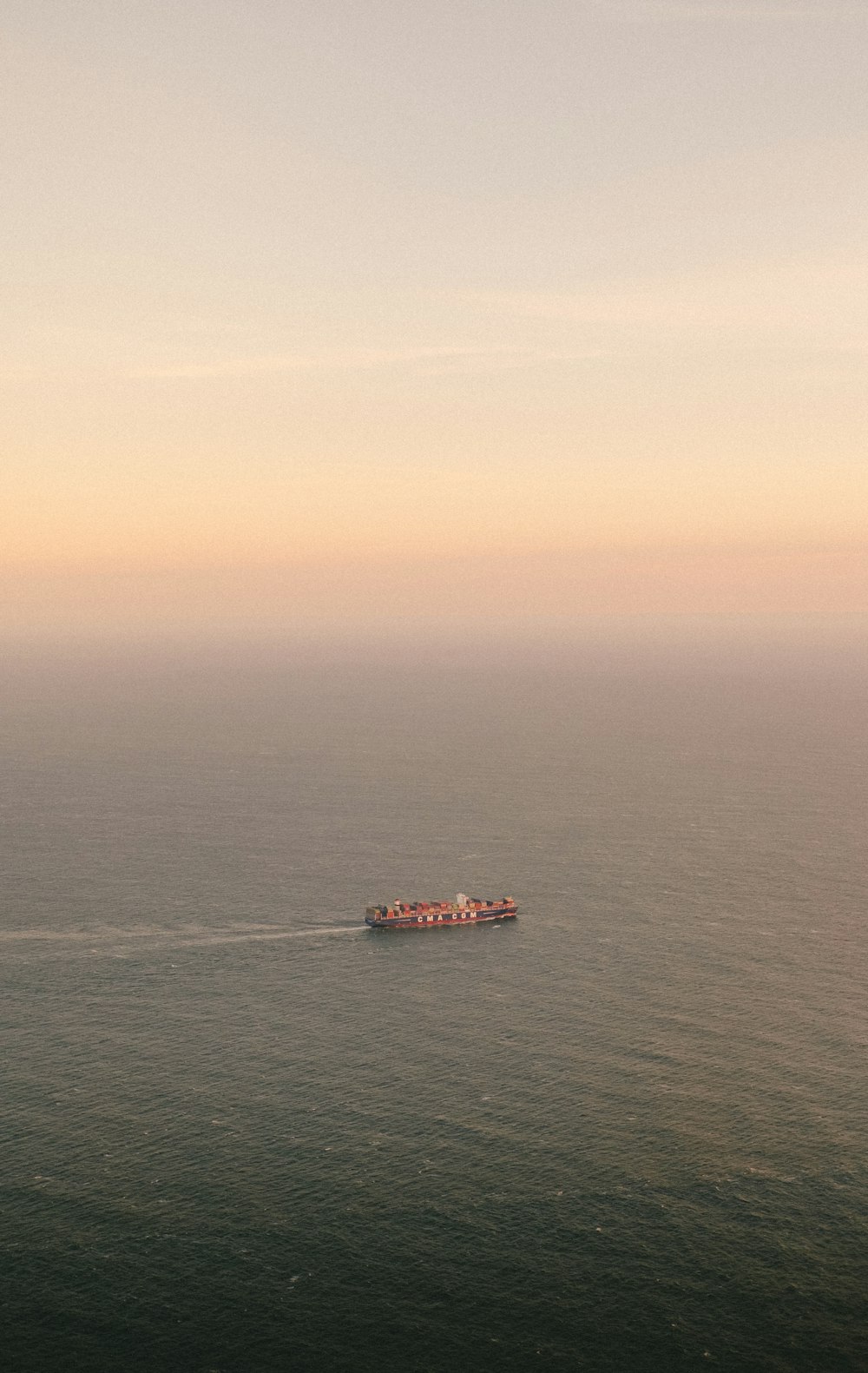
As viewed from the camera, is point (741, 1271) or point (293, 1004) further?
point (293, 1004)

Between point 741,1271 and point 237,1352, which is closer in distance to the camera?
point 237,1352

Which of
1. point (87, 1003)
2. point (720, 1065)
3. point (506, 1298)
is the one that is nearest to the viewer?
point (506, 1298)

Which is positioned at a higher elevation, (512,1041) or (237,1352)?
(512,1041)

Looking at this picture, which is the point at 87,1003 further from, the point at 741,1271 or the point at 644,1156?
the point at 741,1271

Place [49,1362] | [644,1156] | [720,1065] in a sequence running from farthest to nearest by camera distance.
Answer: [720,1065] < [644,1156] < [49,1362]

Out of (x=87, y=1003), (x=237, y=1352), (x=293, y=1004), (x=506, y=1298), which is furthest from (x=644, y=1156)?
(x=87, y=1003)

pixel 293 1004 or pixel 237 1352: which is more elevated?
pixel 293 1004

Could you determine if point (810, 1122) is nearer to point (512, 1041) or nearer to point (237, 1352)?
point (512, 1041)

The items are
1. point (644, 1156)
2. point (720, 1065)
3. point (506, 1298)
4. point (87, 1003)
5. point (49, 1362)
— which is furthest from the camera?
point (87, 1003)

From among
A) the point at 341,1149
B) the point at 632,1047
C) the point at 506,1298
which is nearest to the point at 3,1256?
the point at 341,1149
